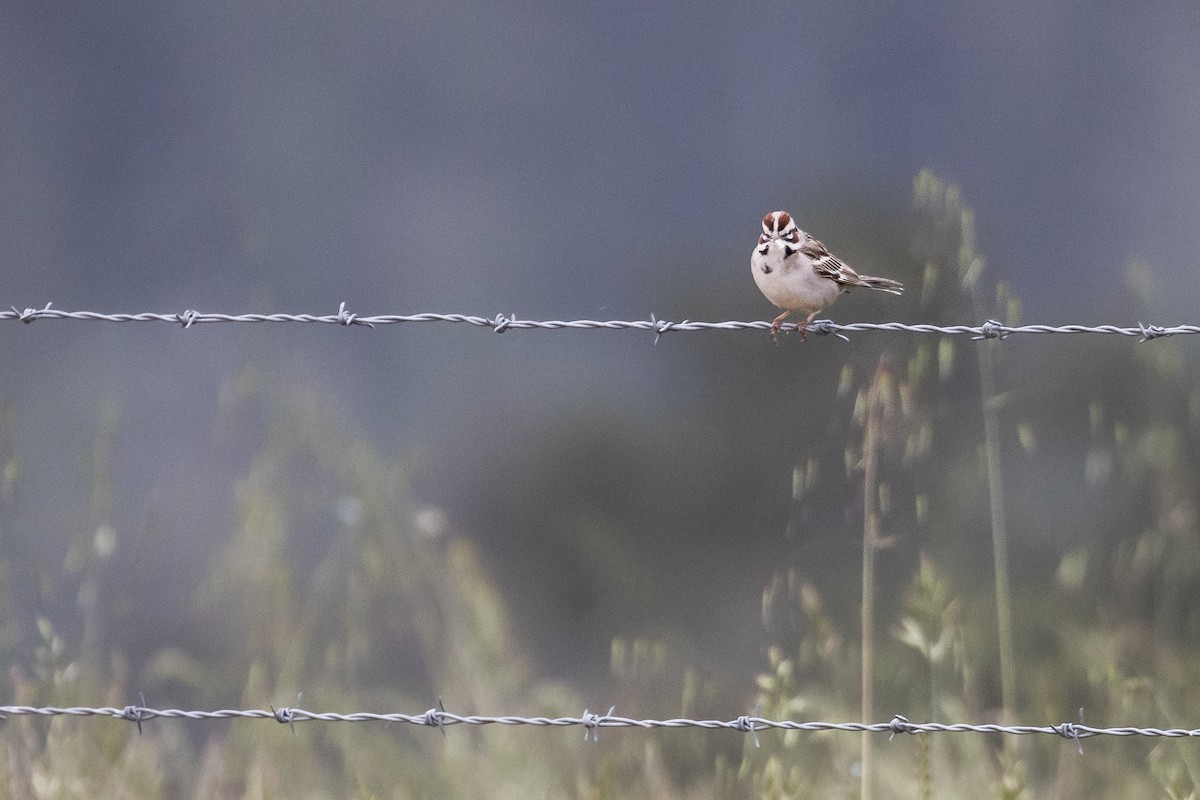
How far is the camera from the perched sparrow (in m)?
3.71

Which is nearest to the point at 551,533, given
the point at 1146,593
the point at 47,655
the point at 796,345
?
the point at 796,345

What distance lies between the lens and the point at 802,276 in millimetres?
3713

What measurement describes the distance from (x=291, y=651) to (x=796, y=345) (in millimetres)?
3328

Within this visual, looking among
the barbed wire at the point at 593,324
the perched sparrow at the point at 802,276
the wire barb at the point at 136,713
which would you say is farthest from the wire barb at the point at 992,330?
the wire barb at the point at 136,713

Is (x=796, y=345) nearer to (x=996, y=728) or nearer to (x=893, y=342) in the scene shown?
(x=893, y=342)

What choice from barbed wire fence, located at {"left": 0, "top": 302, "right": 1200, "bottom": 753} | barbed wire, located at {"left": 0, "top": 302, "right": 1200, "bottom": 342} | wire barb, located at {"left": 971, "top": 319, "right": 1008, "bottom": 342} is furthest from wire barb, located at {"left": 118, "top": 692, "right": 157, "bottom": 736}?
wire barb, located at {"left": 971, "top": 319, "right": 1008, "bottom": 342}

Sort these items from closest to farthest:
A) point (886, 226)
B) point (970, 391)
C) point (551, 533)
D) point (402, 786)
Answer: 1. point (402, 786)
2. point (970, 391)
3. point (551, 533)
4. point (886, 226)

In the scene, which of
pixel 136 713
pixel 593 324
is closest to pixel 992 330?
pixel 593 324

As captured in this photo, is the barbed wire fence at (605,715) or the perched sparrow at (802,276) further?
the perched sparrow at (802,276)

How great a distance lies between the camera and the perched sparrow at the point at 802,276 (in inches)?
146

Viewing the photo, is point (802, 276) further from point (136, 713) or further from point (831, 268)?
point (136, 713)

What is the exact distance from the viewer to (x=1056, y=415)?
6.01 m

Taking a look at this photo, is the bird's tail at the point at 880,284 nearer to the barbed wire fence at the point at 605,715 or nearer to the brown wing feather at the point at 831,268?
the brown wing feather at the point at 831,268

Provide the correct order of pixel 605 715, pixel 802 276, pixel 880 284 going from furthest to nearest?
pixel 880 284
pixel 802 276
pixel 605 715
